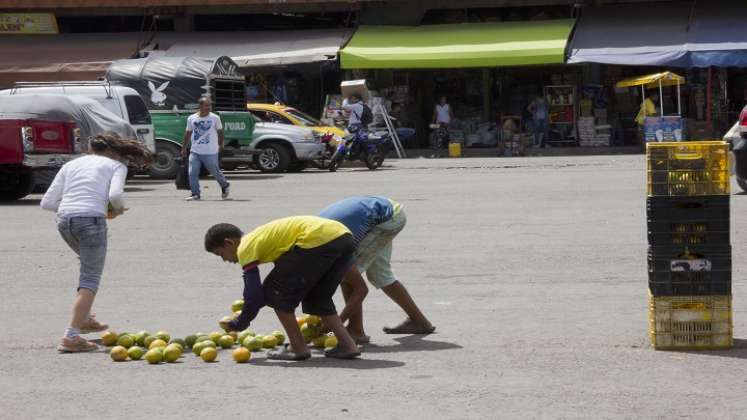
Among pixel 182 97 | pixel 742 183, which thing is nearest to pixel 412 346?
pixel 742 183

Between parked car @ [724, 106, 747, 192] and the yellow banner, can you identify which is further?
the yellow banner

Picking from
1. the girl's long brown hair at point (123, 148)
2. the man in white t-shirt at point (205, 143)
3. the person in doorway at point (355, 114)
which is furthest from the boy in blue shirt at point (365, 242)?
the person in doorway at point (355, 114)

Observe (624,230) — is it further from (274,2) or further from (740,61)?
(274,2)

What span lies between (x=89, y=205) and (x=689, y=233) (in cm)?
376

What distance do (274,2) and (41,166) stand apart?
18.2 m

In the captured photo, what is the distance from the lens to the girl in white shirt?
8.15m

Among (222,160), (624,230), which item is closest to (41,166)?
(222,160)

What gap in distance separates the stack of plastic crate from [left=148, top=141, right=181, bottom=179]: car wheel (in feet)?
63.3

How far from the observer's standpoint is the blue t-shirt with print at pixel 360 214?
7930 millimetres

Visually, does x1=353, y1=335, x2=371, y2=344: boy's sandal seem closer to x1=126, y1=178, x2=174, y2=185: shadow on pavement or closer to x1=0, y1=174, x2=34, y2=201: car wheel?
x1=0, y1=174, x2=34, y2=201: car wheel

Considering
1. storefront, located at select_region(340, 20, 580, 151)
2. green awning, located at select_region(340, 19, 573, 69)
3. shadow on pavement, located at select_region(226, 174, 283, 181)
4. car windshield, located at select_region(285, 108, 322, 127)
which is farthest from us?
storefront, located at select_region(340, 20, 580, 151)

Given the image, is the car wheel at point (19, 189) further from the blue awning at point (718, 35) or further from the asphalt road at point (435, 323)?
the blue awning at point (718, 35)

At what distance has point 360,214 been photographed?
313 inches

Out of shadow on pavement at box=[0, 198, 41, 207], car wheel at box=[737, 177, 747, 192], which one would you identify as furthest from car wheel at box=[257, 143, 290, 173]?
car wheel at box=[737, 177, 747, 192]
